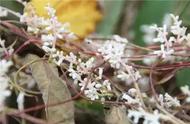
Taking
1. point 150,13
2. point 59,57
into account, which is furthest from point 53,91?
point 150,13

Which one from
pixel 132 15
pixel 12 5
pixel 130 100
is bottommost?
pixel 130 100

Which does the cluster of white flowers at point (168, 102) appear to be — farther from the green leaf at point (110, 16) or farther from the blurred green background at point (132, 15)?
the green leaf at point (110, 16)

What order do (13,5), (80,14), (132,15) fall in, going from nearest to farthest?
(13,5), (80,14), (132,15)

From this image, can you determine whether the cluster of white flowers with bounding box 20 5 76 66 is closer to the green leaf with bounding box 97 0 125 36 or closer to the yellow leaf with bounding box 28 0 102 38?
the yellow leaf with bounding box 28 0 102 38

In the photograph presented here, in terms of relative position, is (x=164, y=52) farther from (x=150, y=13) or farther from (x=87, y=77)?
(x=150, y=13)

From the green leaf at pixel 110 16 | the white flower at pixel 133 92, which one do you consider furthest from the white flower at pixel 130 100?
the green leaf at pixel 110 16
